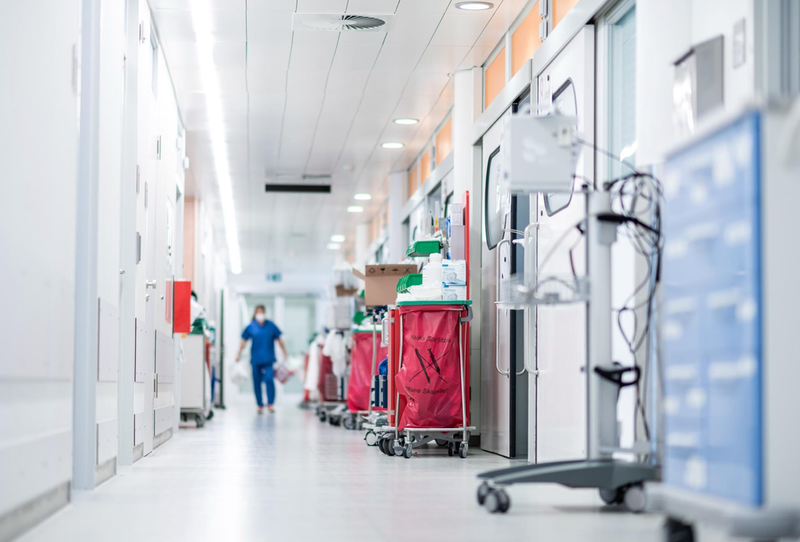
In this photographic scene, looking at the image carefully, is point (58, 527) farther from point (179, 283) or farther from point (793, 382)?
point (179, 283)

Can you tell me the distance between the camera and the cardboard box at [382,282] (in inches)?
242

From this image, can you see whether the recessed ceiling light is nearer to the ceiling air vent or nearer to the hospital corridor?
the hospital corridor

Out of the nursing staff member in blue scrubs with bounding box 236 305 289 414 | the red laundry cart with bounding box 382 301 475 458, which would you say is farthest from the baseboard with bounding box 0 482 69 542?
the nursing staff member in blue scrubs with bounding box 236 305 289 414

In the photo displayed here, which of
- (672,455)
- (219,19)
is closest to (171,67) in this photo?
(219,19)

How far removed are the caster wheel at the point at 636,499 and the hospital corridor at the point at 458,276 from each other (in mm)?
12

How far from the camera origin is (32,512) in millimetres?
2559

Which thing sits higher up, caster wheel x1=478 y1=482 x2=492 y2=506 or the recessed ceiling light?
the recessed ceiling light

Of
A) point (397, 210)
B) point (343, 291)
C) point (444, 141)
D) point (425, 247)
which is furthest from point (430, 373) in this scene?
point (397, 210)

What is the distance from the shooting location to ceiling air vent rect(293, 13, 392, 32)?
5.43 meters

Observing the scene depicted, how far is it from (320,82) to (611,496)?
15.1ft

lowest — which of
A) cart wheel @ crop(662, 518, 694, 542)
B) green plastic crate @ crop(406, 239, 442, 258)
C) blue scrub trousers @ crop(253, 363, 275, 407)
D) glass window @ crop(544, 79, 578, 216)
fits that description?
blue scrub trousers @ crop(253, 363, 275, 407)

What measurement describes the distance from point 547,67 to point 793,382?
312 centimetres

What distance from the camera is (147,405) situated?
16.3 feet

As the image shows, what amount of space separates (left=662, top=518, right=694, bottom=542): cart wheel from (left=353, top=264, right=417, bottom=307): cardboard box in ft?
13.5
